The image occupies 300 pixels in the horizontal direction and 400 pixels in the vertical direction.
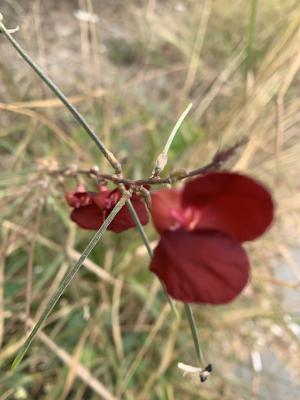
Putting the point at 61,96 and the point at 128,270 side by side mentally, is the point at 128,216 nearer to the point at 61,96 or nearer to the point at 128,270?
the point at 61,96

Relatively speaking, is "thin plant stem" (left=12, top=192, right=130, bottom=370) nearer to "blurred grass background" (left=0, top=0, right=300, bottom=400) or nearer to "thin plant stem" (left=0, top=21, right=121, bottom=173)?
"thin plant stem" (left=0, top=21, right=121, bottom=173)

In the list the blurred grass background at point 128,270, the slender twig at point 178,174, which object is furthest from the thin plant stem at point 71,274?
Answer: the blurred grass background at point 128,270

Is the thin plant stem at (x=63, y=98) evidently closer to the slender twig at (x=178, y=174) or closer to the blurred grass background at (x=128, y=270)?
the slender twig at (x=178, y=174)

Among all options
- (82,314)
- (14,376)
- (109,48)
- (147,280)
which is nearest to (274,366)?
(147,280)

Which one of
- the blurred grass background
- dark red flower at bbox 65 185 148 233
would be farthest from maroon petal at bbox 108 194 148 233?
the blurred grass background

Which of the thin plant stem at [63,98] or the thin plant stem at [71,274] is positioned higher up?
the thin plant stem at [63,98]

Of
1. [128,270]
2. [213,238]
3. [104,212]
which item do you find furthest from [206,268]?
[128,270]
